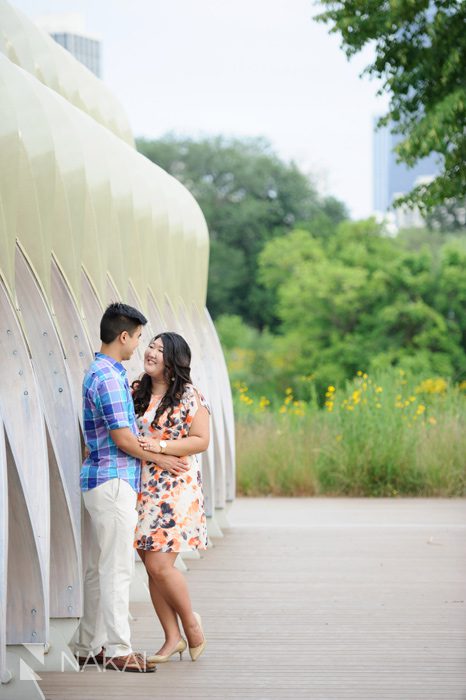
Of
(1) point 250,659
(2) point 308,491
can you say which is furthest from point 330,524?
(1) point 250,659

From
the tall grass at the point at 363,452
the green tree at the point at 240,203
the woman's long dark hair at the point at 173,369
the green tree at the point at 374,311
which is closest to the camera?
the woman's long dark hair at the point at 173,369

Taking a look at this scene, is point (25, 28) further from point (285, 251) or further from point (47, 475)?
point (285, 251)

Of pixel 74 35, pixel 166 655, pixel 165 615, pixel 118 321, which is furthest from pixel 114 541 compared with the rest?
pixel 74 35

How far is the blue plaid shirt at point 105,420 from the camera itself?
675 centimetres

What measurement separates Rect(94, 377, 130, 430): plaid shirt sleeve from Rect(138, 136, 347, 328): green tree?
51.5 meters

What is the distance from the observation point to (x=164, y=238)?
11586mm

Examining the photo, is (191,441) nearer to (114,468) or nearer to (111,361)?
(114,468)

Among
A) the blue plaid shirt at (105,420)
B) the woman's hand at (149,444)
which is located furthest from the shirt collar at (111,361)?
the woman's hand at (149,444)

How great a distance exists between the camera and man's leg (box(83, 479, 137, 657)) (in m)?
6.80

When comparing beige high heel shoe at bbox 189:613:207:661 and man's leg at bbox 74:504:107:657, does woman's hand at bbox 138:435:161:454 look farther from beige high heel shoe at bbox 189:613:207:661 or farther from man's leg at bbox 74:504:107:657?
beige high heel shoe at bbox 189:613:207:661

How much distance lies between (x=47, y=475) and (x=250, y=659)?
1722mm

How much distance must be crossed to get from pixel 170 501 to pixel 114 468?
0.42 m

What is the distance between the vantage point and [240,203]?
203ft

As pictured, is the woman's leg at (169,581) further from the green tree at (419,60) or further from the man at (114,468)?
the green tree at (419,60)
